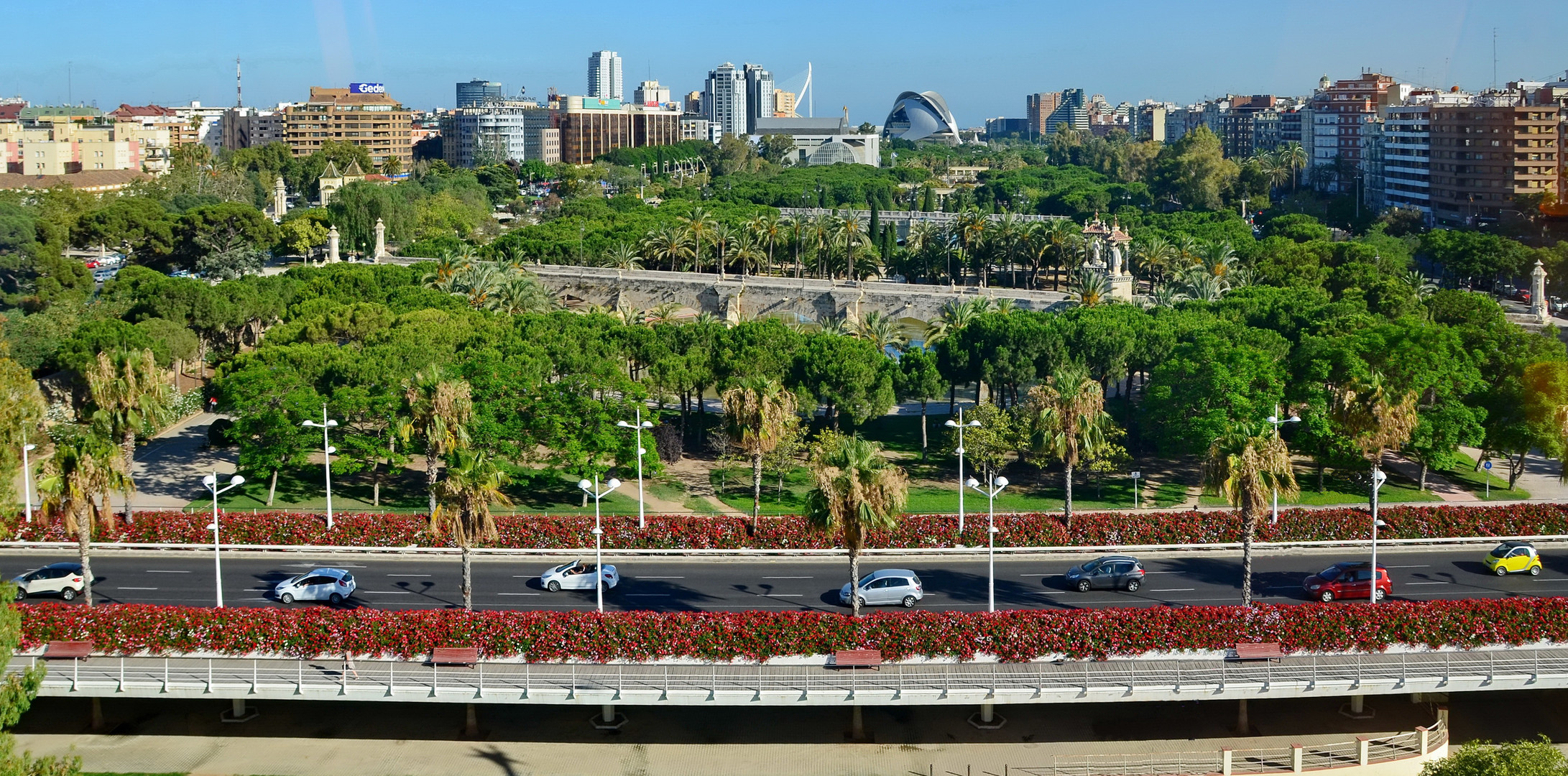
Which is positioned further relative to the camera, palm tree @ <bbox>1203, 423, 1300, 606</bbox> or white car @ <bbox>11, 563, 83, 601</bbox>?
white car @ <bbox>11, 563, 83, 601</bbox>

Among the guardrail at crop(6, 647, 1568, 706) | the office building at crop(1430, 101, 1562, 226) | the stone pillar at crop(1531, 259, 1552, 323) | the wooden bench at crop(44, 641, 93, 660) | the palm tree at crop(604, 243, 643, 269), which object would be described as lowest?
the guardrail at crop(6, 647, 1568, 706)

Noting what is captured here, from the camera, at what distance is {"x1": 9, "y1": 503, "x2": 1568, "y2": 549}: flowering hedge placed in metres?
47.8

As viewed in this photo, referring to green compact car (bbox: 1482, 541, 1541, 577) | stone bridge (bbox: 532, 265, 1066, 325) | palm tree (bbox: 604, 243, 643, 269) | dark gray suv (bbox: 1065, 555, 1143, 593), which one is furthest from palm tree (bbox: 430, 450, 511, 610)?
palm tree (bbox: 604, 243, 643, 269)

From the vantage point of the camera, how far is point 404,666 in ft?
119

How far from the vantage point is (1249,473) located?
39.6 metres

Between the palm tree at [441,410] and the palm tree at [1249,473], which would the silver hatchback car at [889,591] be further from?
the palm tree at [441,410]

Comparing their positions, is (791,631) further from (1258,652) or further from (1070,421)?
(1070,421)

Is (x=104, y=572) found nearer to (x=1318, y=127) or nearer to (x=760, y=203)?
(x=760, y=203)

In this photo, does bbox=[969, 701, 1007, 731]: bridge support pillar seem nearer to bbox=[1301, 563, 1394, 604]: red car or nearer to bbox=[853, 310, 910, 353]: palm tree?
bbox=[1301, 563, 1394, 604]: red car

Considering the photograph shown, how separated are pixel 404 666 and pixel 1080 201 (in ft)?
478

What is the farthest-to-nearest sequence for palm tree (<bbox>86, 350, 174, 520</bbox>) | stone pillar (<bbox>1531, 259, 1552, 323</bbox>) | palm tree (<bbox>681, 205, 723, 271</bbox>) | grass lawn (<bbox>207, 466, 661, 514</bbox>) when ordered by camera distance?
palm tree (<bbox>681, 205, 723, 271</bbox>), stone pillar (<bbox>1531, 259, 1552, 323</bbox>), grass lawn (<bbox>207, 466, 661, 514</bbox>), palm tree (<bbox>86, 350, 174, 520</bbox>)

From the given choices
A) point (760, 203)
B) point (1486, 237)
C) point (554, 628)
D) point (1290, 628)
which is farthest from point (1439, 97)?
point (554, 628)

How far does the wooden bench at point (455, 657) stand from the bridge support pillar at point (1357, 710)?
77.3 ft

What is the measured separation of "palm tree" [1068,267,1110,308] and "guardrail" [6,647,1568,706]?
44657 mm
